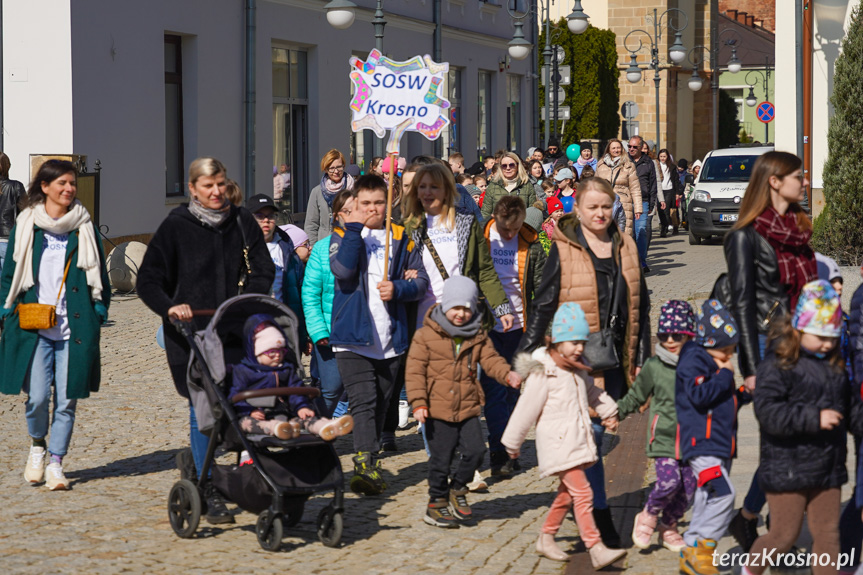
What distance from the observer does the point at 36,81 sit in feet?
55.9

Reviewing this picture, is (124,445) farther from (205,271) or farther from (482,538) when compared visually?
(482,538)

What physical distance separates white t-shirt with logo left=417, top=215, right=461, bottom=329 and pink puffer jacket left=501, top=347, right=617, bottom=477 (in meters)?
1.75

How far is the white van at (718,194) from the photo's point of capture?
25812mm

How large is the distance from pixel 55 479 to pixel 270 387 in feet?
6.16

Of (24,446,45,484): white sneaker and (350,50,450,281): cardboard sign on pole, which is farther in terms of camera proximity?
(350,50,450,281): cardboard sign on pole

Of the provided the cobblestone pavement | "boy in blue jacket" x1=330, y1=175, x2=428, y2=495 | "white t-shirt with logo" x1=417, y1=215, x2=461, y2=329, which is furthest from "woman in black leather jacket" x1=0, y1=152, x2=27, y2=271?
"white t-shirt with logo" x1=417, y1=215, x2=461, y2=329

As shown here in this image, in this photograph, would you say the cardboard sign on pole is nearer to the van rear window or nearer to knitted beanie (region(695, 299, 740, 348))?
knitted beanie (region(695, 299, 740, 348))

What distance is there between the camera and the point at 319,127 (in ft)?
79.2

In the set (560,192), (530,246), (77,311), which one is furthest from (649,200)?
(77,311)

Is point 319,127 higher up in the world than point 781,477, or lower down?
higher up

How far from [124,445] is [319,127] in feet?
51.5

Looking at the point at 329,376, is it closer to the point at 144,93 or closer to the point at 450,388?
the point at 450,388

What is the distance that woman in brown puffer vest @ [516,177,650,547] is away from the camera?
21.7 ft

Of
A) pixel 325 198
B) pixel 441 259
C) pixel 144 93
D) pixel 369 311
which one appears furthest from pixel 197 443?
pixel 144 93
